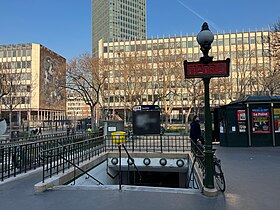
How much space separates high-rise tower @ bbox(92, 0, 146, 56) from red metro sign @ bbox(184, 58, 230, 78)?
109 metres

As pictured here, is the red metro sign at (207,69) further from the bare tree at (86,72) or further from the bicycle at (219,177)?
the bare tree at (86,72)

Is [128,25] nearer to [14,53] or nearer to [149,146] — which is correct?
[14,53]

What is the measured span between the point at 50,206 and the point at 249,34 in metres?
68.0

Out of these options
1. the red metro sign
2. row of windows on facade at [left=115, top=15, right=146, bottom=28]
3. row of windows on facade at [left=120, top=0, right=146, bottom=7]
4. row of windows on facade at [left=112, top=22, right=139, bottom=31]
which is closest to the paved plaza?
the red metro sign

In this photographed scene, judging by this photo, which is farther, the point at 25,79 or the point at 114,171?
the point at 25,79

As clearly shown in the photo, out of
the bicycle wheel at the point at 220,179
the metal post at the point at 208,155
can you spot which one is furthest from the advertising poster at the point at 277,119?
the metal post at the point at 208,155

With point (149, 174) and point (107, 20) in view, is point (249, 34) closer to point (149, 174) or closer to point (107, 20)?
point (149, 174)

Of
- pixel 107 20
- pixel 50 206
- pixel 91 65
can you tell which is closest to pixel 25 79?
pixel 91 65

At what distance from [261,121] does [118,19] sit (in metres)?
114

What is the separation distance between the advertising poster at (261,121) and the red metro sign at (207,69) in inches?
377

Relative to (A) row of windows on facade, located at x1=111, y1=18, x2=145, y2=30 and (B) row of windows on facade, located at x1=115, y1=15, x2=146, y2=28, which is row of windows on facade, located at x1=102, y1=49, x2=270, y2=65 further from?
(B) row of windows on facade, located at x1=115, y1=15, x2=146, y2=28

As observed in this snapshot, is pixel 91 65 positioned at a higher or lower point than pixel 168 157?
higher

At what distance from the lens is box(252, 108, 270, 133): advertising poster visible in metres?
14.3

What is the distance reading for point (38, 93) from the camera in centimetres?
6862
